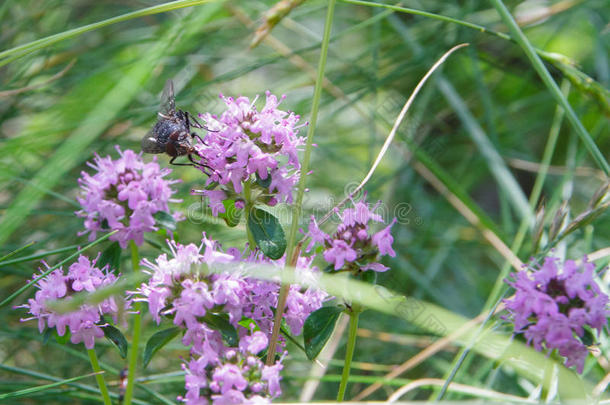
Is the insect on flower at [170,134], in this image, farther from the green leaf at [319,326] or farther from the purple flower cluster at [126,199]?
the green leaf at [319,326]

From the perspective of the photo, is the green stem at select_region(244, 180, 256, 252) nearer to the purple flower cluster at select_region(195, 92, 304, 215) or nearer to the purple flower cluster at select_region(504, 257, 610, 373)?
the purple flower cluster at select_region(195, 92, 304, 215)

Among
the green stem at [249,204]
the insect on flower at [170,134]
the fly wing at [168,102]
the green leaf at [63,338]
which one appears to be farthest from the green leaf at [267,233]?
the fly wing at [168,102]

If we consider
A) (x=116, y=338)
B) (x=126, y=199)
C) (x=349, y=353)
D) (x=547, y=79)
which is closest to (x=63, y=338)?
(x=116, y=338)

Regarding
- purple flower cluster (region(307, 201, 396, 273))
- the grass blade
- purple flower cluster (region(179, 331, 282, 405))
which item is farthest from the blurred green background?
purple flower cluster (region(179, 331, 282, 405))

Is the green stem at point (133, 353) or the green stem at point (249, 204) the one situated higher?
the green stem at point (249, 204)

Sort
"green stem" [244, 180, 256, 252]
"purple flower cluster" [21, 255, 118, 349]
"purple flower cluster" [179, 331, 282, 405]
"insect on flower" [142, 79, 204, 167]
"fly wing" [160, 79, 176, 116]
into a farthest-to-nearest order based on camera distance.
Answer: "fly wing" [160, 79, 176, 116] < "insect on flower" [142, 79, 204, 167] < "green stem" [244, 180, 256, 252] < "purple flower cluster" [21, 255, 118, 349] < "purple flower cluster" [179, 331, 282, 405]

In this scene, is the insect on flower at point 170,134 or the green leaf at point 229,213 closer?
the green leaf at point 229,213

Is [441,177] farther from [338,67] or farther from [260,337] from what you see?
[338,67]

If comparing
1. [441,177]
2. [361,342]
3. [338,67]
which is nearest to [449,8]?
[338,67]
